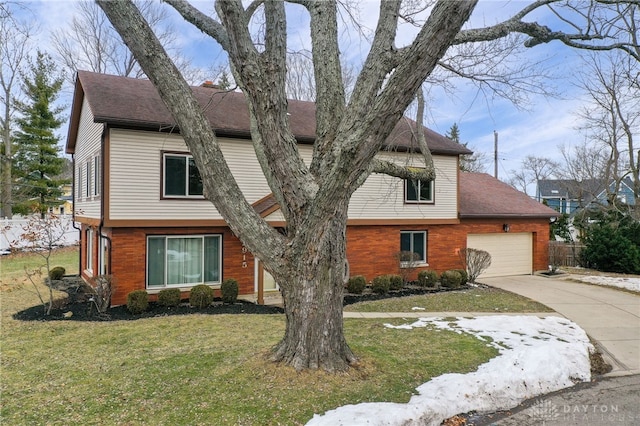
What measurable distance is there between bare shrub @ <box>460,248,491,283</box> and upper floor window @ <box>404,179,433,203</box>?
2401mm

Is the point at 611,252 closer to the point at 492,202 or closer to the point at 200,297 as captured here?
the point at 492,202

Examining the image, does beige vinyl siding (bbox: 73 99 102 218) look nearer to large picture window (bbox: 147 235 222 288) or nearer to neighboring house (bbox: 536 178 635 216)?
large picture window (bbox: 147 235 222 288)

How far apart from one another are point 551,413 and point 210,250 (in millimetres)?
9205

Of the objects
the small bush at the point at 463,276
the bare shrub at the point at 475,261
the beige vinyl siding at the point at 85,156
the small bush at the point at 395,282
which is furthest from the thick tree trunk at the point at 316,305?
the bare shrub at the point at 475,261

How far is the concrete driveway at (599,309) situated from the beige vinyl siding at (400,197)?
3.29 metres

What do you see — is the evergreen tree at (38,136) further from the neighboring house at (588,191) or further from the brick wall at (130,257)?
the neighboring house at (588,191)

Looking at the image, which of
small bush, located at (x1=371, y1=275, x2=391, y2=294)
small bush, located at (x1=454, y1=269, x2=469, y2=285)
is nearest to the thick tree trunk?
small bush, located at (x1=371, y1=275, x2=391, y2=294)

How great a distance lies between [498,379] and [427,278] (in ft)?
27.3

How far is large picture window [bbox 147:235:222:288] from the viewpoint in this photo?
10.9m

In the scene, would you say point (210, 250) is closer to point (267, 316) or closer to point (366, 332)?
point (267, 316)

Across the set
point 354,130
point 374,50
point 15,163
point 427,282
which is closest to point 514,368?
point 354,130

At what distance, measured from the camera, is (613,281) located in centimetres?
1447

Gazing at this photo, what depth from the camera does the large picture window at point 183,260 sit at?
35.9ft

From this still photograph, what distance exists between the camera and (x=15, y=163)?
86.4 feet
